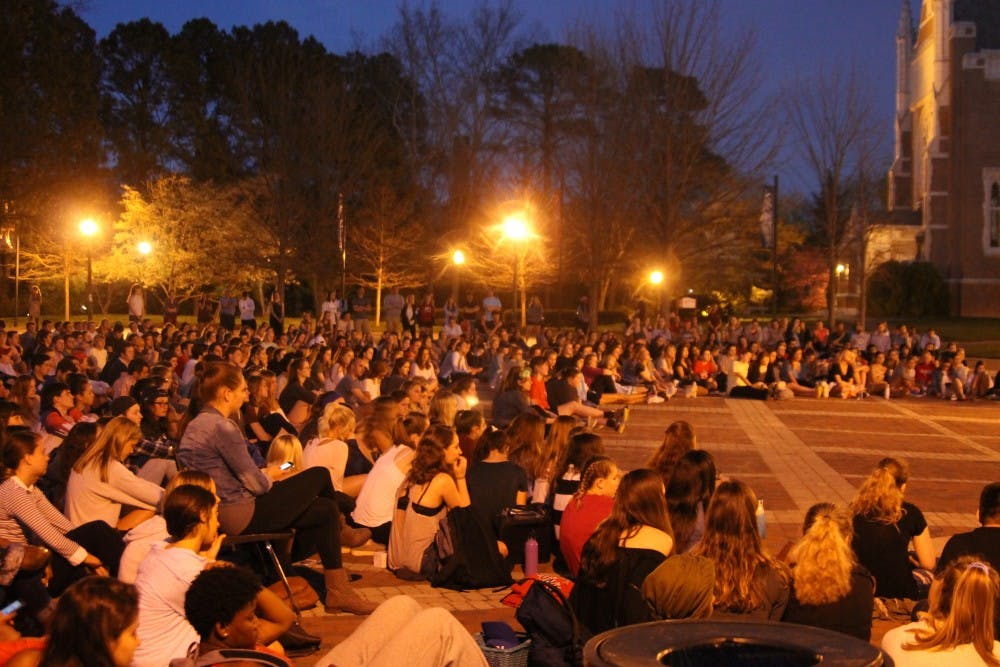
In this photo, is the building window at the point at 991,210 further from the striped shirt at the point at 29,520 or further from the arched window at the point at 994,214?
the striped shirt at the point at 29,520

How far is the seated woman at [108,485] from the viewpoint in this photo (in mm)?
7746

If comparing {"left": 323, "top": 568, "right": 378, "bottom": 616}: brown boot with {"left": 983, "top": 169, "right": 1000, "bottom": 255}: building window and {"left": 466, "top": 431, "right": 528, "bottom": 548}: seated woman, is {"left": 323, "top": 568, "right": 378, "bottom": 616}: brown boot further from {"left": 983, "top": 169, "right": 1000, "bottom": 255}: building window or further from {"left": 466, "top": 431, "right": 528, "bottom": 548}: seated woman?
{"left": 983, "top": 169, "right": 1000, "bottom": 255}: building window

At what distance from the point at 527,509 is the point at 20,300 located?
154 feet

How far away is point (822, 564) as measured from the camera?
6.05 m

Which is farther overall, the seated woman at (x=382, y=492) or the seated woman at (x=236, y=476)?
the seated woman at (x=382, y=492)

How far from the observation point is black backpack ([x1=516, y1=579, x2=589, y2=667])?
234 inches

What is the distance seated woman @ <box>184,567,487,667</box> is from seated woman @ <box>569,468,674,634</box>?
1198 mm

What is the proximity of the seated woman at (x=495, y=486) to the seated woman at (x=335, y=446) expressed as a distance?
145 cm

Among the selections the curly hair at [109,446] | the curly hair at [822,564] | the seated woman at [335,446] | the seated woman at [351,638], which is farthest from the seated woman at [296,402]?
the seated woman at [351,638]

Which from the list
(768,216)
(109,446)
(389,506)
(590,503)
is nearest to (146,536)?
(109,446)

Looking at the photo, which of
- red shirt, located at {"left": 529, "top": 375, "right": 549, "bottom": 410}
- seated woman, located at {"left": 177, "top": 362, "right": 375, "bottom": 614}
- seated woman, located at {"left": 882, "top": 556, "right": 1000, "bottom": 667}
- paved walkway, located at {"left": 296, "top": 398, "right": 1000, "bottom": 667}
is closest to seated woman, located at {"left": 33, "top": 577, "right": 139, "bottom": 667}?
paved walkway, located at {"left": 296, "top": 398, "right": 1000, "bottom": 667}

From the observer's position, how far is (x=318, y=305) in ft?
147

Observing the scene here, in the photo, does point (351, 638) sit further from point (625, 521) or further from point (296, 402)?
point (296, 402)

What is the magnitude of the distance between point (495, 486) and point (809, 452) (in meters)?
8.61
